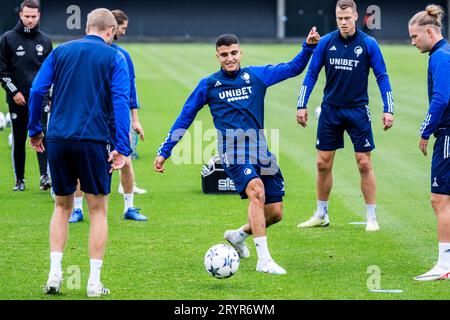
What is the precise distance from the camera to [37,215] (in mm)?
12914

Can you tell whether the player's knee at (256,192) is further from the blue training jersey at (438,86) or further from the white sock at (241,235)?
the blue training jersey at (438,86)

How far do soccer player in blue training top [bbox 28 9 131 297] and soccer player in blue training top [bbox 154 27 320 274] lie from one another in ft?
4.22

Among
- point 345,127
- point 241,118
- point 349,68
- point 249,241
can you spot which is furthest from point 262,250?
point 349,68

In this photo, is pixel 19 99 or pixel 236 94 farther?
pixel 19 99

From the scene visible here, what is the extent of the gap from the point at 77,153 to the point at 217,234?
338 cm

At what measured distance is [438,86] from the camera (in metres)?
9.07

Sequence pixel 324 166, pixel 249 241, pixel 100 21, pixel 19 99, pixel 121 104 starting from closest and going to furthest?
pixel 121 104 < pixel 100 21 < pixel 249 241 < pixel 324 166 < pixel 19 99

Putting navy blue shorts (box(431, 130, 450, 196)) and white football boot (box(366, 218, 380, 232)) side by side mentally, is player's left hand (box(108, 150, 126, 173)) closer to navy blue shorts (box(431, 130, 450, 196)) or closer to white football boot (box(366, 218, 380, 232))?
navy blue shorts (box(431, 130, 450, 196))

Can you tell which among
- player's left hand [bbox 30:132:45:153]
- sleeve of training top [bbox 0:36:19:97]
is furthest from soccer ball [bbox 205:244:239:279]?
sleeve of training top [bbox 0:36:19:97]

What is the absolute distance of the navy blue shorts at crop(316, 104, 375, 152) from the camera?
468 inches

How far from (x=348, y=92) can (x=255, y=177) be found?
2.55 metres

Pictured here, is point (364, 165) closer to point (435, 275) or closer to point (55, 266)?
point (435, 275)

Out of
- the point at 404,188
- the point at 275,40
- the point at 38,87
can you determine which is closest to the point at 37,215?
the point at 38,87
